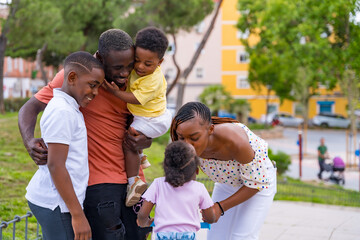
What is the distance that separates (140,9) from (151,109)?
45.0 ft

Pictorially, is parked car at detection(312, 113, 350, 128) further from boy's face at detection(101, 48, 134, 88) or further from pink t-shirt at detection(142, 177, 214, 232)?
boy's face at detection(101, 48, 134, 88)

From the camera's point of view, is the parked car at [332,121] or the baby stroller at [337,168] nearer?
Result: the baby stroller at [337,168]

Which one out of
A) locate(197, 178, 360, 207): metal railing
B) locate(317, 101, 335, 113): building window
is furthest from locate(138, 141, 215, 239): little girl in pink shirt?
locate(317, 101, 335, 113): building window

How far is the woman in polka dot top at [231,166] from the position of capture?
2.69 metres

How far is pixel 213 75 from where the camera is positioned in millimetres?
43688

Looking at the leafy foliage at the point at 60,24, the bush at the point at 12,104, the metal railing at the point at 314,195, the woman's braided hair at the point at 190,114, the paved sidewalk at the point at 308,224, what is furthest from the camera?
the bush at the point at 12,104

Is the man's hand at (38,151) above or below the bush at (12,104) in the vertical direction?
below

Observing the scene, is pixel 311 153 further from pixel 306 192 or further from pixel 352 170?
pixel 306 192

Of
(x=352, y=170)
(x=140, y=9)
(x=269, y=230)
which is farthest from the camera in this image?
(x=352, y=170)

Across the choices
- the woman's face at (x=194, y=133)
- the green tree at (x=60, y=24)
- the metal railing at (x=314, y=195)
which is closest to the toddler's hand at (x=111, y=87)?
the woman's face at (x=194, y=133)

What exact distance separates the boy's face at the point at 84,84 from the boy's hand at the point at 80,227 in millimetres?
562

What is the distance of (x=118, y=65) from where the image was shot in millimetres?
2494

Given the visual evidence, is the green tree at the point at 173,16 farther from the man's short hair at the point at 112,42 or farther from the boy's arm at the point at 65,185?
the boy's arm at the point at 65,185

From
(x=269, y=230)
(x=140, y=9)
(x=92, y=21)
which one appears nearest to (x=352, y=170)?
(x=140, y=9)
